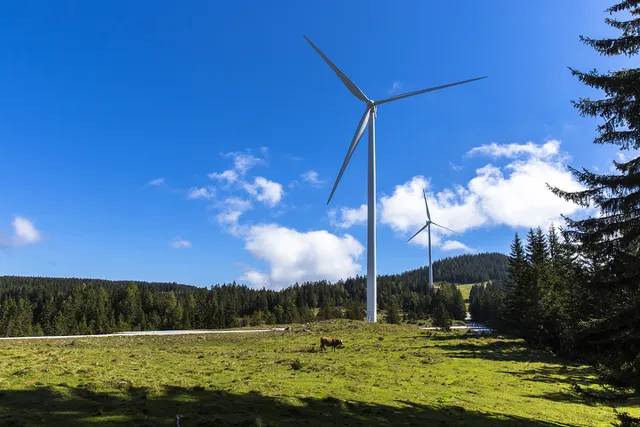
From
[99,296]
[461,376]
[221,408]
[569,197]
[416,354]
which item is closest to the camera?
[221,408]

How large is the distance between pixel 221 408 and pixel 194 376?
7055 mm

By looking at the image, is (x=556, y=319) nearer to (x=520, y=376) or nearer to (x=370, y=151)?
(x=520, y=376)

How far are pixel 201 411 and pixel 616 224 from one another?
17400 mm

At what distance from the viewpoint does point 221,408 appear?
1352 cm

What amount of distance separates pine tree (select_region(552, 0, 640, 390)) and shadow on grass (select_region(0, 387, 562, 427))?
457 cm

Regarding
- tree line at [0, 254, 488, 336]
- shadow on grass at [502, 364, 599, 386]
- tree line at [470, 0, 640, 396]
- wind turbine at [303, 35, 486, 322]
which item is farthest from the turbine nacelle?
tree line at [0, 254, 488, 336]

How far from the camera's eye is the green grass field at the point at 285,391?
40.9 feet

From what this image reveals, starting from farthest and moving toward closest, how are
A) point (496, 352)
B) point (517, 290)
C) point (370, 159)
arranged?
point (370, 159)
point (517, 290)
point (496, 352)

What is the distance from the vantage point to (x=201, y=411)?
12898mm

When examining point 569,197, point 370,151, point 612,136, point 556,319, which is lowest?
point 556,319

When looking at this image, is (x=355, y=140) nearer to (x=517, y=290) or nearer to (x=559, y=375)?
(x=517, y=290)

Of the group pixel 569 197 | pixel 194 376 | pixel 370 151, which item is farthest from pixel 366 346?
pixel 370 151

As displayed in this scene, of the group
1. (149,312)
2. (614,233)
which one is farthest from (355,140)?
(149,312)

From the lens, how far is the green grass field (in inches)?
491
